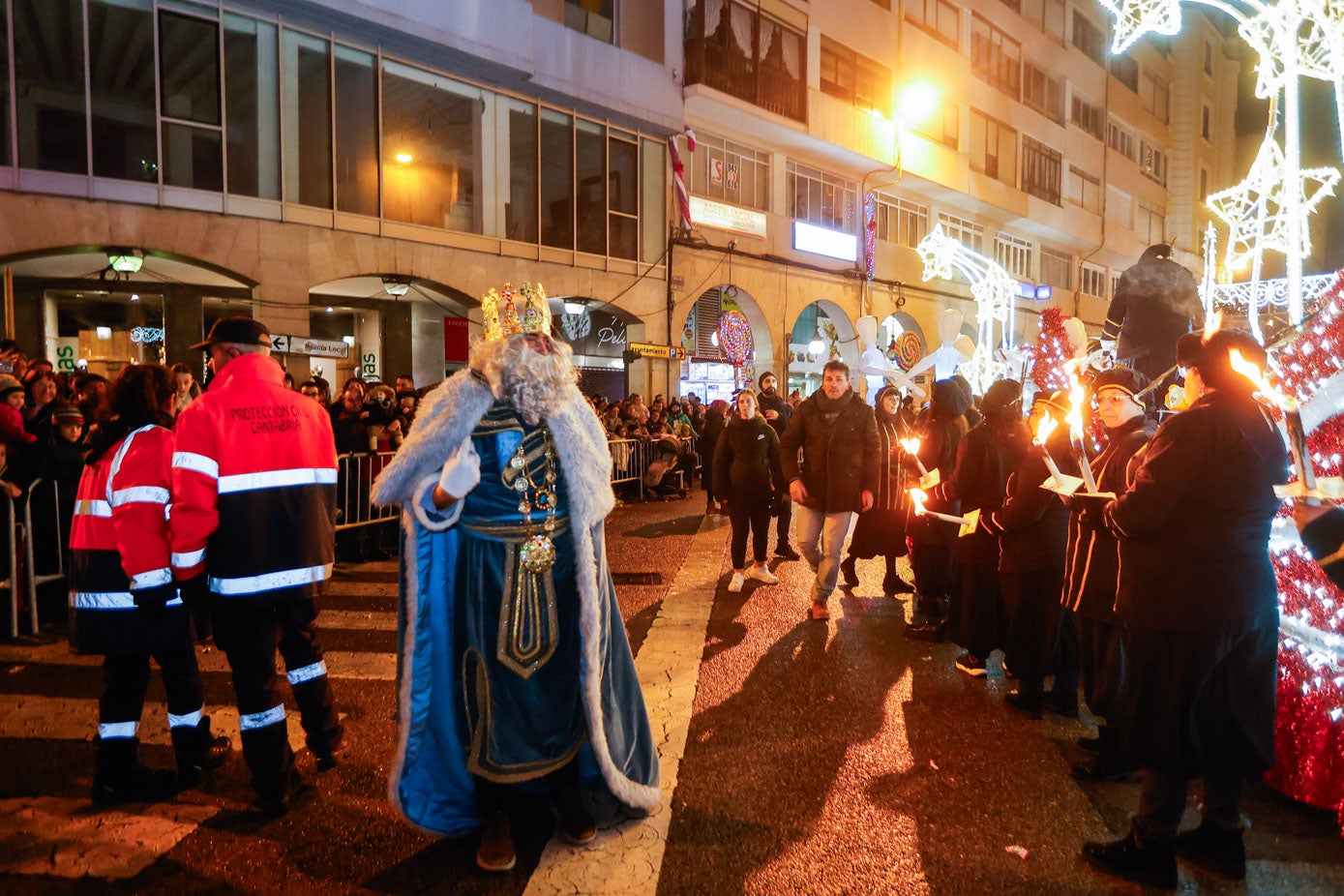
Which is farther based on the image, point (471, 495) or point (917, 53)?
point (917, 53)

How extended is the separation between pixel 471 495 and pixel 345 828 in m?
1.58

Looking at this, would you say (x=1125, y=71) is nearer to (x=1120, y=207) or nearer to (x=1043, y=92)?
(x=1120, y=207)

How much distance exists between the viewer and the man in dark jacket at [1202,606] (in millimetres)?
3135

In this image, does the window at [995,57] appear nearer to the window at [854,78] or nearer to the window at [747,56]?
the window at [854,78]

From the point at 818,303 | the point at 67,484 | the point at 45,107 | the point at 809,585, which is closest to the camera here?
the point at 67,484

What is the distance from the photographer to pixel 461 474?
3.13 m

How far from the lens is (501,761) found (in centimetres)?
325

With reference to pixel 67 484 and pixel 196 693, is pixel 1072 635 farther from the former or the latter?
pixel 67 484

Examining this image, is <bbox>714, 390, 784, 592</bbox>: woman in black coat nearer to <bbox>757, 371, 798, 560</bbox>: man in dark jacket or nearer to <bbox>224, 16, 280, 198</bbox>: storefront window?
<bbox>757, 371, 798, 560</bbox>: man in dark jacket

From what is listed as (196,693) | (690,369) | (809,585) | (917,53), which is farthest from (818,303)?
(196,693)

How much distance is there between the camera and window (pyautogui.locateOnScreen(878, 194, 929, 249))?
27.8 metres

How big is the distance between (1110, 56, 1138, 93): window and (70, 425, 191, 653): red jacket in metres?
44.4

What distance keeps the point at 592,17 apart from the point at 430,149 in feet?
17.8


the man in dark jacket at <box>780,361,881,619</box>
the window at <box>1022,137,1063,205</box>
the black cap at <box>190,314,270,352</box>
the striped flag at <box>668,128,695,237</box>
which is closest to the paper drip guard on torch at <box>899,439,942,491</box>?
the man in dark jacket at <box>780,361,881,619</box>
